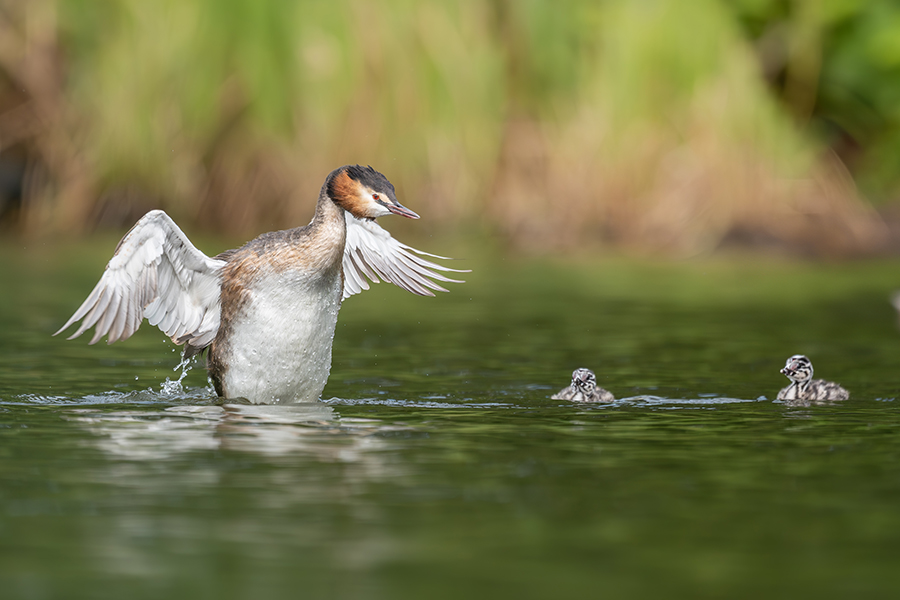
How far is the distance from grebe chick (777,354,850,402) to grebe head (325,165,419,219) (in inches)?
110

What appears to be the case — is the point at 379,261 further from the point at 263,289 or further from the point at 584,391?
the point at 584,391

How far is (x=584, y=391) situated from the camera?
10062mm

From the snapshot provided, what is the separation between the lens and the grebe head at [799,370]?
408 inches

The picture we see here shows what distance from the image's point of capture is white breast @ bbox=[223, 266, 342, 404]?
31.9ft

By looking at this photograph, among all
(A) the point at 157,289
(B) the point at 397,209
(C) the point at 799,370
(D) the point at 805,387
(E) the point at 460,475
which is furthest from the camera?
(C) the point at 799,370

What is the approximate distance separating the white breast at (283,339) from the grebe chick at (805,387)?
304 centimetres

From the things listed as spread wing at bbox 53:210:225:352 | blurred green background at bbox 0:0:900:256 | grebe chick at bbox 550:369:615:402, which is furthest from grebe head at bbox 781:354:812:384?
blurred green background at bbox 0:0:900:256

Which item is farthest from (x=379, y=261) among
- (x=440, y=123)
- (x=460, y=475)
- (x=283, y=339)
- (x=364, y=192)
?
(x=440, y=123)

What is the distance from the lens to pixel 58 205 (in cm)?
2547

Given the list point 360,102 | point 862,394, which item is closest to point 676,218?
point 360,102

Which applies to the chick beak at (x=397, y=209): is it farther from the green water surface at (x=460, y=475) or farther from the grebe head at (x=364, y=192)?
the green water surface at (x=460, y=475)

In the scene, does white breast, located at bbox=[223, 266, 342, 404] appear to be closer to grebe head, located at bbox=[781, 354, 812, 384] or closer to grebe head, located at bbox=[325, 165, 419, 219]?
grebe head, located at bbox=[325, 165, 419, 219]

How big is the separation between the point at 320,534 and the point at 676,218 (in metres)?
18.9

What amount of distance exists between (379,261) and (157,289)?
185cm
